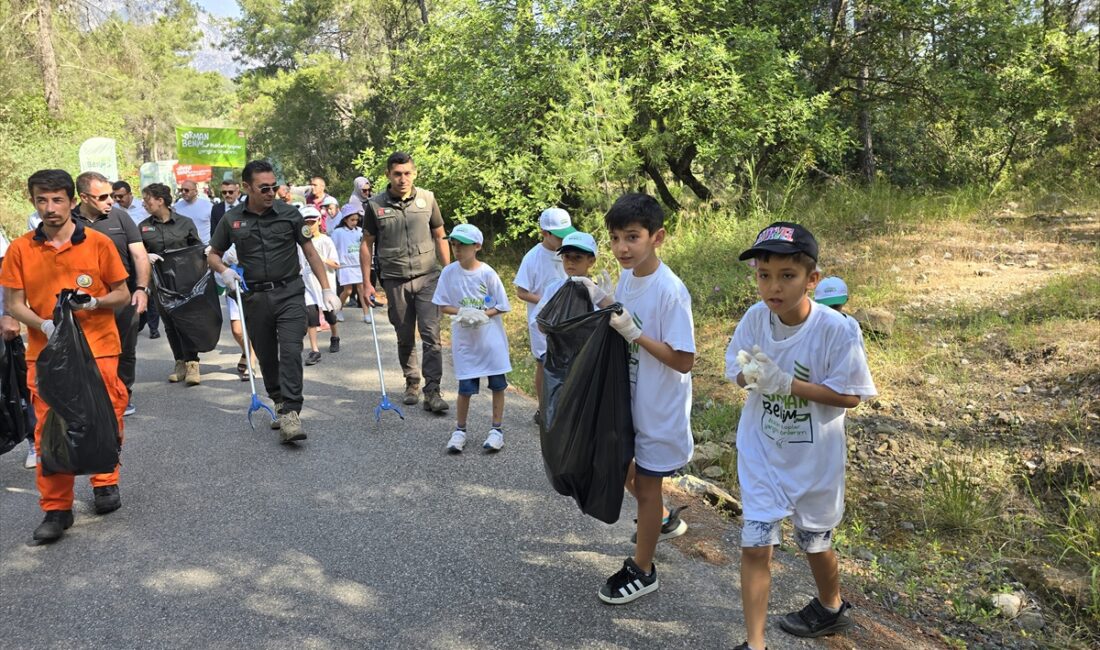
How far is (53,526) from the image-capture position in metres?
4.20

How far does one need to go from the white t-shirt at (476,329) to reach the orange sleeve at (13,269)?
262 cm

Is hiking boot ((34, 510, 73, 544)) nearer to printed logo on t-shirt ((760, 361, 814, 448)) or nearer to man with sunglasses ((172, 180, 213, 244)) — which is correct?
printed logo on t-shirt ((760, 361, 814, 448))

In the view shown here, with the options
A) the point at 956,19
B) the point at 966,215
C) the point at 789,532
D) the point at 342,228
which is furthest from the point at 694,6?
the point at 789,532

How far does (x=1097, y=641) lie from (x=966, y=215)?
28.2 feet

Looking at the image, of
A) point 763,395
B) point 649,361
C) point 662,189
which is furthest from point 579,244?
point 662,189

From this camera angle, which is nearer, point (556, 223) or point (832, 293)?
point (832, 293)

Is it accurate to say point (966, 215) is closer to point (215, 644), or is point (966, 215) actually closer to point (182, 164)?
point (215, 644)

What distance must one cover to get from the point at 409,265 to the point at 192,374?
2.99 m

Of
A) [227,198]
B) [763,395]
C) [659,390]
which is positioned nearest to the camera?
[763,395]

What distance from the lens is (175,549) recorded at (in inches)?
159

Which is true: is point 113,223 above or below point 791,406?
above

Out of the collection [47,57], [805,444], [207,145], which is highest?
[47,57]

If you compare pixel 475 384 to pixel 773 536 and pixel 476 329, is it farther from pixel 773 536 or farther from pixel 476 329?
pixel 773 536

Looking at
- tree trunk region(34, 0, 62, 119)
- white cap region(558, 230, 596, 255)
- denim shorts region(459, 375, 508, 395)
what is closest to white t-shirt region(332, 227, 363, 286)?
denim shorts region(459, 375, 508, 395)
